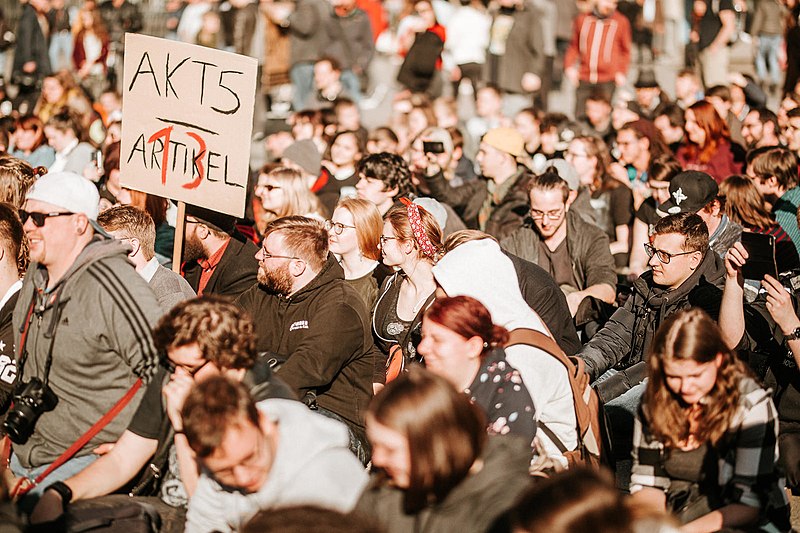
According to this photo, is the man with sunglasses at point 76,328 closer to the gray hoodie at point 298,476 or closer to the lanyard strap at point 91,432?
the lanyard strap at point 91,432

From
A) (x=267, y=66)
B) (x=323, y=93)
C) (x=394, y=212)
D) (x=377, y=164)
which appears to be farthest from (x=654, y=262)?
(x=267, y=66)

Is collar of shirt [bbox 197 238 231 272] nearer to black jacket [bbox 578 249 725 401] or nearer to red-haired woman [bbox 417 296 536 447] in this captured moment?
black jacket [bbox 578 249 725 401]

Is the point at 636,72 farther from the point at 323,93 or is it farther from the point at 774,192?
the point at 774,192

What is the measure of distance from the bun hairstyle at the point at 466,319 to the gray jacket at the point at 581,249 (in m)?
3.51

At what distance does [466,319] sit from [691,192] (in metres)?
3.76

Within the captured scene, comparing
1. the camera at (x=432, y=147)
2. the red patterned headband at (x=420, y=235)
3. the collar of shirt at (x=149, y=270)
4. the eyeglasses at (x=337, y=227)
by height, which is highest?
the red patterned headband at (x=420, y=235)

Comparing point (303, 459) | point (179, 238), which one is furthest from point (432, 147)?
point (303, 459)

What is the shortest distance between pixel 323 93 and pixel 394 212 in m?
8.47

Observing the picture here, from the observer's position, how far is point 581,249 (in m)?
8.55

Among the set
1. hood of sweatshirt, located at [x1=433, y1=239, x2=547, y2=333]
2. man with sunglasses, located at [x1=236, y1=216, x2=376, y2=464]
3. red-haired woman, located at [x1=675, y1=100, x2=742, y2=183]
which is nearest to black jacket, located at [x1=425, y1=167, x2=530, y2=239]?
red-haired woman, located at [x1=675, y1=100, x2=742, y2=183]

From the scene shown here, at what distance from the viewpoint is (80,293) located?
518 cm

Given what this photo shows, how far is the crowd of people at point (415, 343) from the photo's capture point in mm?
4059

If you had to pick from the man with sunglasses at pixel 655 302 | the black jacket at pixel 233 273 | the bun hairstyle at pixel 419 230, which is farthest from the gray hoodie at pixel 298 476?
the black jacket at pixel 233 273

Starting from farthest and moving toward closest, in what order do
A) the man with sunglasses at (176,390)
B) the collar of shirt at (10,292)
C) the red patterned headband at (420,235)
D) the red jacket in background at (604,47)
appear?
the red jacket in background at (604,47)
the red patterned headband at (420,235)
the collar of shirt at (10,292)
the man with sunglasses at (176,390)
